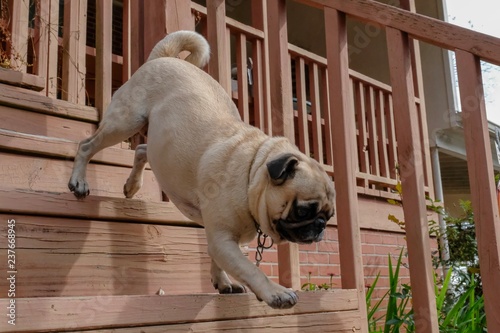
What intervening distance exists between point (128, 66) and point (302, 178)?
5.91 ft

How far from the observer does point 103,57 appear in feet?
10.5

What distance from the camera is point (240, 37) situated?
15.4 ft

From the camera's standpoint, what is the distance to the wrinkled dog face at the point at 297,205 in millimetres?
→ 2168

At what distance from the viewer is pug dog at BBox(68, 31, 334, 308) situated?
7.13 ft

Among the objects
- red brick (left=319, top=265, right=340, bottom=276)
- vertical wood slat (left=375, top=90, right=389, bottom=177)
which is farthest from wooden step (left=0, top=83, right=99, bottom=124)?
vertical wood slat (left=375, top=90, right=389, bottom=177)

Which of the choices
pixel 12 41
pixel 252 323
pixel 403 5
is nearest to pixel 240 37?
pixel 403 5

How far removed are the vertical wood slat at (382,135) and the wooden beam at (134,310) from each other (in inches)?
156

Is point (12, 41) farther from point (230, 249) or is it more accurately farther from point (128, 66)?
point (230, 249)

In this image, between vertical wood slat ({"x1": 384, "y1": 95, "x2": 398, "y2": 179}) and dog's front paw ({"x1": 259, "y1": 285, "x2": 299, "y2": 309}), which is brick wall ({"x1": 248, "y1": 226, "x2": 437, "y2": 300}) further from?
dog's front paw ({"x1": 259, "y1": 285, "x2": 299, "y2": 309})

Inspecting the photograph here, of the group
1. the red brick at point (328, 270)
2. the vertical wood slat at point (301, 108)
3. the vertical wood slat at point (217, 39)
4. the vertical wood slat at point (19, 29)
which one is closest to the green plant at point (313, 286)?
the red brick at point (328, 270)

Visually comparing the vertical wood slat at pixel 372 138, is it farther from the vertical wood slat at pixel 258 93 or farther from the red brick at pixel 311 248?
the vertical wood slat at pixel 258 93

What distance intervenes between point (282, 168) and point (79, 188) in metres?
0.85

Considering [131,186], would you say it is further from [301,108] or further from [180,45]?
[301,108]

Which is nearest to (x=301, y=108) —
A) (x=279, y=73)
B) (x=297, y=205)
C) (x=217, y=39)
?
(x=217, y=39)
